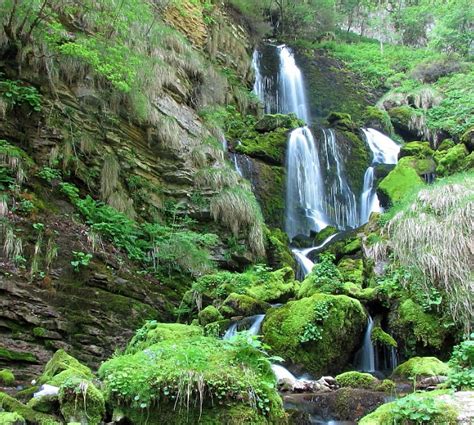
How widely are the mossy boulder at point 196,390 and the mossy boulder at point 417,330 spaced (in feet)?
13.0

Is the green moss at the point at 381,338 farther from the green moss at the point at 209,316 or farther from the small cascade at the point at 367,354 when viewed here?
the green moss at the point at 209,316

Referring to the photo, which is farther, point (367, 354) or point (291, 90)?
point (291, 90)

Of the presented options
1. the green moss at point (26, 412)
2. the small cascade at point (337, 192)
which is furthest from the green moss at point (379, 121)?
the green moss at point (26, 412)

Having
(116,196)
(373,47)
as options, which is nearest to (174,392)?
(116,196)

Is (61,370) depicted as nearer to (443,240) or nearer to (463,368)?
(463,368)

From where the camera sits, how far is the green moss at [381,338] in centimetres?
746

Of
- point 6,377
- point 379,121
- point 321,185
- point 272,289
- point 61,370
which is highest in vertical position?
point 379,121

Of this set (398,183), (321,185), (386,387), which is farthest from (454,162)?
(386,387)

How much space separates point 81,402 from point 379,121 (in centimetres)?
1863

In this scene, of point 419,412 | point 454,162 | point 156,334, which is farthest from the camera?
point 454,162

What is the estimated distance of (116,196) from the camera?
35.4ft

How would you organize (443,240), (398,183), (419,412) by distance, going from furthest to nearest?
(398,183) < (443,240) < (419,412)

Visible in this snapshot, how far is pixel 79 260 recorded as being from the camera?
853 cm

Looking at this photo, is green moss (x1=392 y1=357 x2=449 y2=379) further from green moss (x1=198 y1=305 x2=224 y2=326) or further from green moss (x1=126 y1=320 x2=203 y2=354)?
green moss (x1=198 y1=305 x2=224 y2=326)
